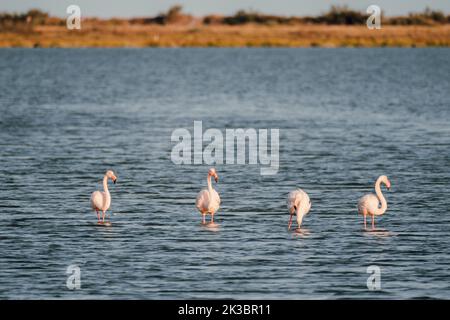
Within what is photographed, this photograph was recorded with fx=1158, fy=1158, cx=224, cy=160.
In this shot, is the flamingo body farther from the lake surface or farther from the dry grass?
the dry grass

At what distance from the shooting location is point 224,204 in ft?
101

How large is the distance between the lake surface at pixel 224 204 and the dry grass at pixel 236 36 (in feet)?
343

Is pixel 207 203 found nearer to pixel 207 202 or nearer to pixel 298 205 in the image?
pixel 207 202

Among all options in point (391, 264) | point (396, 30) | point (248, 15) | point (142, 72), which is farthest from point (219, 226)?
point (248, 15)

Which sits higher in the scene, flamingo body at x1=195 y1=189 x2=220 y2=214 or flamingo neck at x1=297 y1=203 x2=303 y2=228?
flamingo body at x1=195 y1=189 x2=220 y2=214

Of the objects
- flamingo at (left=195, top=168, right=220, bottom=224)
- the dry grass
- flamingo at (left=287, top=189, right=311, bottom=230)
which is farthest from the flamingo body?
the dry grass

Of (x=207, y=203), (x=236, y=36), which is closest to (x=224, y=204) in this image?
(x=207, y=203)

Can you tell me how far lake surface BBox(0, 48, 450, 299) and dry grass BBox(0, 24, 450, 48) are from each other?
10441 cm

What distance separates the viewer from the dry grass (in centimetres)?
17538

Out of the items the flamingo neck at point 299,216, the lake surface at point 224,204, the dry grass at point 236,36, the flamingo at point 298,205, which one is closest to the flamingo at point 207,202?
the lake surface at point 224,204

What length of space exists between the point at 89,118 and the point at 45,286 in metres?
38.8

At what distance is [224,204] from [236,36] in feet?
528

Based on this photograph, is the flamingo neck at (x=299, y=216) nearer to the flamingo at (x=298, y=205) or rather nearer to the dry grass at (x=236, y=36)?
the flamingo at (x=298, y=205)

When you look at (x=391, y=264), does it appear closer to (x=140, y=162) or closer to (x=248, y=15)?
(x=140, y=162)
